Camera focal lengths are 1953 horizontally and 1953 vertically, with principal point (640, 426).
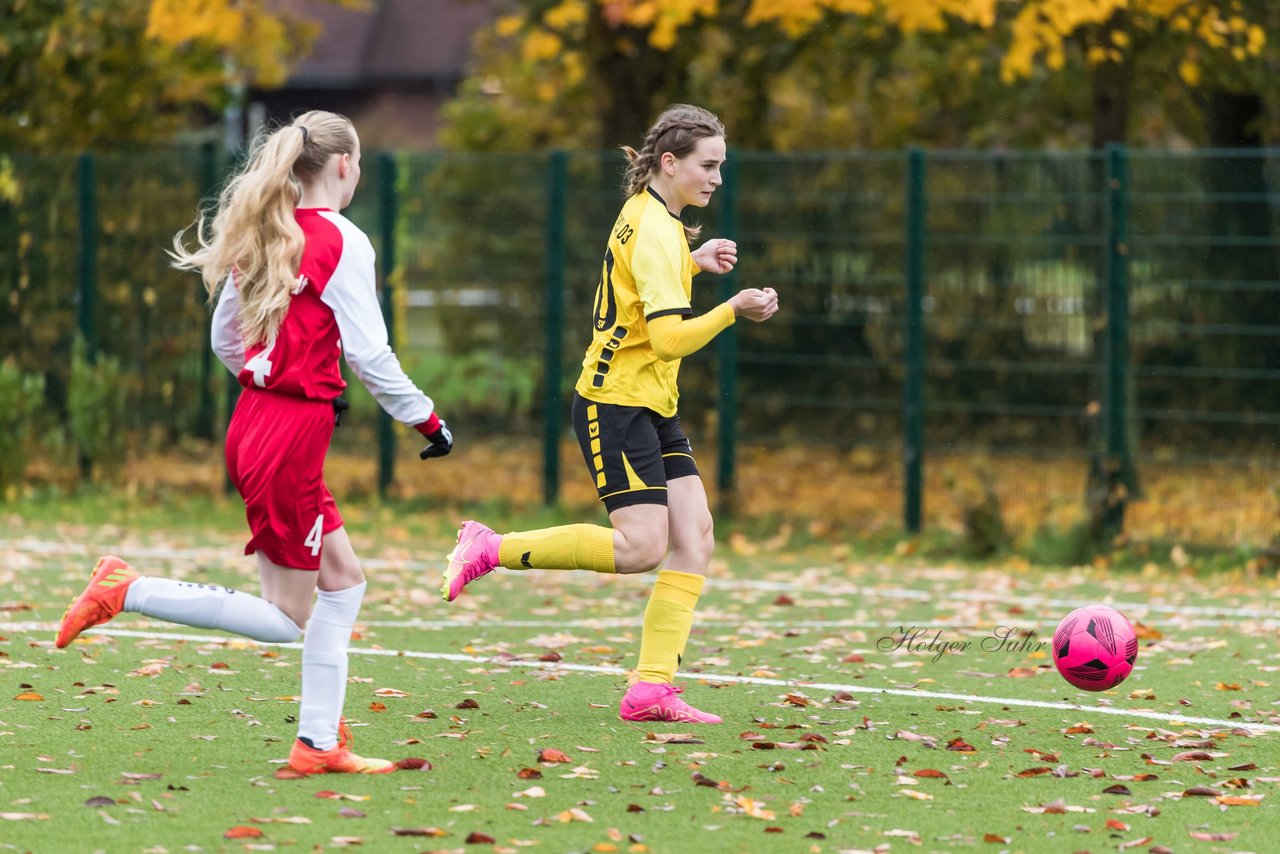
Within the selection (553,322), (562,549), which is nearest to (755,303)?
(562,549)

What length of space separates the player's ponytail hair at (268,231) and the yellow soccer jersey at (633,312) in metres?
1.31

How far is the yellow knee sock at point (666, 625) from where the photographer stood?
22.4ft

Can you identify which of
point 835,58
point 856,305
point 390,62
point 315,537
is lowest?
point 315,537

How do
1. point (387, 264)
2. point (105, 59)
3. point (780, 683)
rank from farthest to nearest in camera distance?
point (105, 59)
point (387, 264)
point (780, 683)

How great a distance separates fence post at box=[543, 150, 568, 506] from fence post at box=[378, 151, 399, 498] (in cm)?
122

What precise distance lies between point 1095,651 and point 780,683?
1.31 meters

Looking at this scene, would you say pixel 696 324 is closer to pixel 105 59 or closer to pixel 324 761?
pixel 324 761

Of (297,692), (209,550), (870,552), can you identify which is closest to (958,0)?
(870,552)

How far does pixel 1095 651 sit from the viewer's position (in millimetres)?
7031

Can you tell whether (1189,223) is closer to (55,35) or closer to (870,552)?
(870,552)

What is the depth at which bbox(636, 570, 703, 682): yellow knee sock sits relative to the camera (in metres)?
6.84

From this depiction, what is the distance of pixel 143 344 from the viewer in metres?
15.2

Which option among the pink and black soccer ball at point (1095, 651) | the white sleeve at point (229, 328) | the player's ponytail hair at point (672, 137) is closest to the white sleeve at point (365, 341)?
the white sleeve at point (229, 328)

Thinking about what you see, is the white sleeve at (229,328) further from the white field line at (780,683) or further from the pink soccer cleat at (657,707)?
the white field line at (780,683)
